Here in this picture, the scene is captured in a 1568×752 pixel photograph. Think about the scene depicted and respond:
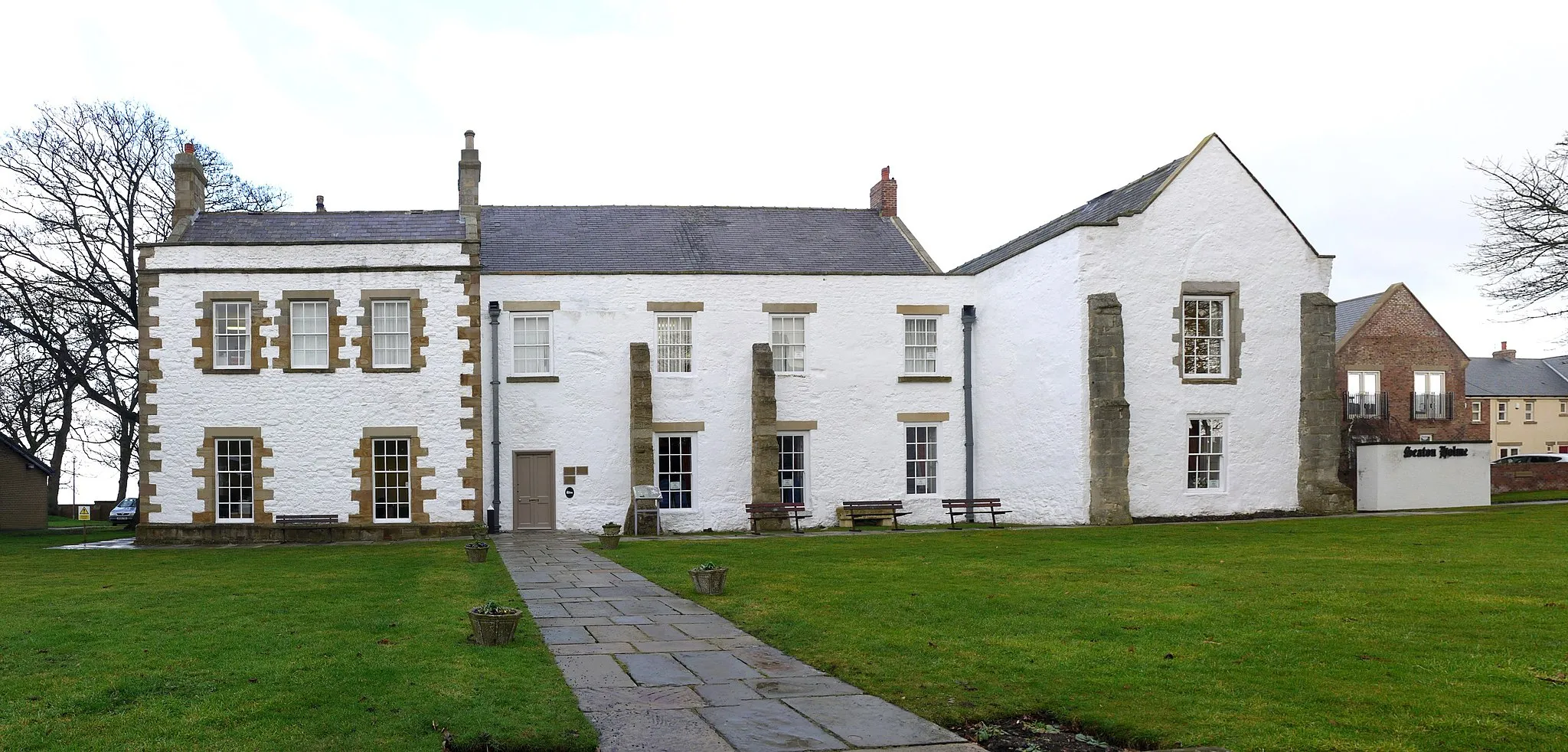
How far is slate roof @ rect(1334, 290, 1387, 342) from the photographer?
42.5 metres

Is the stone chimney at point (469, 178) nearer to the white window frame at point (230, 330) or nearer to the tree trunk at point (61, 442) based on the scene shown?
the white window frame at point (230, 330)

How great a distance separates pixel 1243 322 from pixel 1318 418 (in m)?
2.79

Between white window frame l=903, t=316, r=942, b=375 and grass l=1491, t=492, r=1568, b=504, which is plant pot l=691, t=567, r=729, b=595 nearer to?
white window frame l=903, t=316, r=942, b=375

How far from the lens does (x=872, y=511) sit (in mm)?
26047

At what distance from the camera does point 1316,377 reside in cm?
2483

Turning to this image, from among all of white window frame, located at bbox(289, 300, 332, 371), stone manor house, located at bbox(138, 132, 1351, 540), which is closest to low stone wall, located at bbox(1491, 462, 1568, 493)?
stone manor house, located at bbox(138, 132, 1351, 540)

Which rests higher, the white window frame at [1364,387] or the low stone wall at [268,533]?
the white window frame at [1364,387]

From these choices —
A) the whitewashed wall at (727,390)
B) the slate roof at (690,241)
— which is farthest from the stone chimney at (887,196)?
the whitewashed wall at (727,390)

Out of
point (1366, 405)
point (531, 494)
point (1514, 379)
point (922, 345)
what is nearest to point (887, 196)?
point (922, 345)

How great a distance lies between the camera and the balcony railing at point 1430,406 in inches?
1647

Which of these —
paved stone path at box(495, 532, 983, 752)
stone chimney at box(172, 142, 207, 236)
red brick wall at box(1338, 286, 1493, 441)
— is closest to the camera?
paved stone path at box(495, 532, 983, 752)

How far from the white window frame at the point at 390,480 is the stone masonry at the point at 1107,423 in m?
15.2

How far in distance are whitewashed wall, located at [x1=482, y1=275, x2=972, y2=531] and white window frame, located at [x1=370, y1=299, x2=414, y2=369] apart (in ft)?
5.65

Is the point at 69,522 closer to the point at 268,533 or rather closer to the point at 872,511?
the point at 268,533
